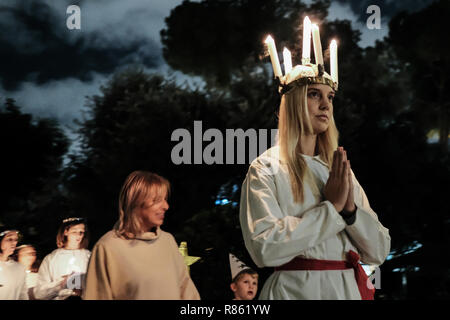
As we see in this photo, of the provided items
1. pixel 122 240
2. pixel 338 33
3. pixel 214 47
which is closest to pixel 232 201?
pixel 214 47

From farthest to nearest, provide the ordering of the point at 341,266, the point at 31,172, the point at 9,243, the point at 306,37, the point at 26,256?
the point at 31,172 → the point at 26,256 → the point at 9,243 → the point at 306,37 → the point at 341,266

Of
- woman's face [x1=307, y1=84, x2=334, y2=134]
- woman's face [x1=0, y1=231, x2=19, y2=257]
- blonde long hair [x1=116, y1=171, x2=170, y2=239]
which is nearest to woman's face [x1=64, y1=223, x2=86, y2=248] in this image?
woman's face [x1=0, y1=231, x2=19, y2=257]

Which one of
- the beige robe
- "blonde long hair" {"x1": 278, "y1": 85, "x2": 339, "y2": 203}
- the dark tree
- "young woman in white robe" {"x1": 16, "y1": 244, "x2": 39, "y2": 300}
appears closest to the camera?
the beige robe

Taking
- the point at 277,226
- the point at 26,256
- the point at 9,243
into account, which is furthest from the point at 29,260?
the point at 277,226

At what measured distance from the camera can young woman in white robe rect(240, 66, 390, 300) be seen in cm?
179

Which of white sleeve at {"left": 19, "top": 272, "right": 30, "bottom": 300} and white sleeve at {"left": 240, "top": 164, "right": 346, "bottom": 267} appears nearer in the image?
white sleeve at {"left": 240, "top": 164, "right": 346, "bottom": 267}

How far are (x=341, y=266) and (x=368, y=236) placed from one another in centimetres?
15

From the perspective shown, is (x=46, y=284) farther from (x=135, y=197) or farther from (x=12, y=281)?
(x=135, y=197)

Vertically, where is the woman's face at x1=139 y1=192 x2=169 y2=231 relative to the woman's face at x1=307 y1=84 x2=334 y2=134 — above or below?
below

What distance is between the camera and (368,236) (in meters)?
1.91

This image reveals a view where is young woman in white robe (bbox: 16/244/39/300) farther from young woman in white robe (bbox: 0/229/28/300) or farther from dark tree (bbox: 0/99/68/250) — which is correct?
dark tree (bbox: 0/99/68/250)

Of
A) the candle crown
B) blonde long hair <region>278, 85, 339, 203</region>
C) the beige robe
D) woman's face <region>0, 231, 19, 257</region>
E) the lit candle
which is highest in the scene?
the lit candle

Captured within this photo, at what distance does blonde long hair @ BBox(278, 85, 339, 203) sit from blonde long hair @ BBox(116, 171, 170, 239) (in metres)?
0.49
